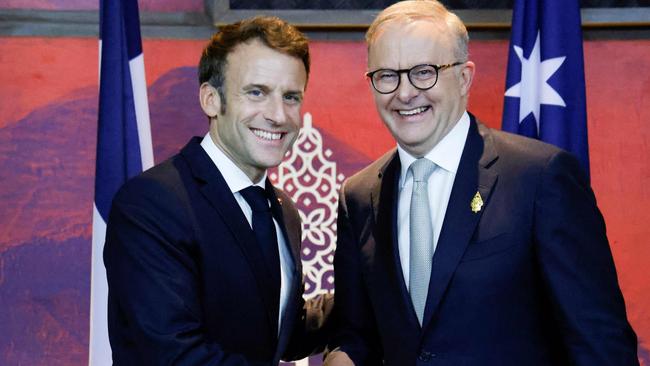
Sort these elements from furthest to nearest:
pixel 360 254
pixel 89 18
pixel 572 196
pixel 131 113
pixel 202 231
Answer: pixel 89 18, pixel 131 113, pixel 360 254, pixel 202 231, pixel 572 196

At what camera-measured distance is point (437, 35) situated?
189cm

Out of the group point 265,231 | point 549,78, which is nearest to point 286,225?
point 265,231

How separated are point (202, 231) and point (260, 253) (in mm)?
154

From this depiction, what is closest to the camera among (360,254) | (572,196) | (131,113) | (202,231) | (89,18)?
(572,196)

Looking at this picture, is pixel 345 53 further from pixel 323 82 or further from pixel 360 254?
pixel 360 254

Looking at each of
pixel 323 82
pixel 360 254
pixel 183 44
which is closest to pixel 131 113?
pixel 183 44

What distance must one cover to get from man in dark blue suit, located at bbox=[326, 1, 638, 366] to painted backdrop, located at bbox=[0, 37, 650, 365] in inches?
50.2

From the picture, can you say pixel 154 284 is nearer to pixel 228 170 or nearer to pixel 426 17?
pixel 228 170

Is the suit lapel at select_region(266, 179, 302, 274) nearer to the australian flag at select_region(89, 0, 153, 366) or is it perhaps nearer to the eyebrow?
the eyebrow

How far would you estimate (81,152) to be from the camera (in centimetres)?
318

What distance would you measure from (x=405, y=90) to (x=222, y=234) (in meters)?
0.56

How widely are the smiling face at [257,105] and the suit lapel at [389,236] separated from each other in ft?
0.89

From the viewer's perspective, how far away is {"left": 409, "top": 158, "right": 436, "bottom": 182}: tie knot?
6.32ft

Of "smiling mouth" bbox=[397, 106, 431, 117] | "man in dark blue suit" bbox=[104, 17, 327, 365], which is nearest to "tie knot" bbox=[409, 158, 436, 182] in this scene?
"smiling mouth" bbox=[397, 106, 431, 117]
